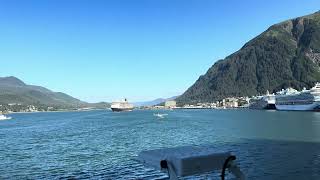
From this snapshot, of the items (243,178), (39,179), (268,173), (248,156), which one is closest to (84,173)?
(39,179)

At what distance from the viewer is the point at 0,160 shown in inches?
1950

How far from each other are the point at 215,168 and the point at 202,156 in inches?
23.7

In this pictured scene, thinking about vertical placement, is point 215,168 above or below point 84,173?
above

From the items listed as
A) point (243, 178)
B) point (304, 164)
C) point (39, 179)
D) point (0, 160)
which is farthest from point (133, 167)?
point (243, 178)

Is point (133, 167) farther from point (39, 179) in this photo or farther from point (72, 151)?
point (72, 151)

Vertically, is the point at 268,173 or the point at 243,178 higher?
the point at 243,178

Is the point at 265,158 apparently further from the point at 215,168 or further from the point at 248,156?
the point at 215,168

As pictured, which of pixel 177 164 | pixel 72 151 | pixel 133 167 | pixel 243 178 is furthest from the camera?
pixel 72 151

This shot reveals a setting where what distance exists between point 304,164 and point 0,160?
33.0m

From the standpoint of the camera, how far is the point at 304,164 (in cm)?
3891

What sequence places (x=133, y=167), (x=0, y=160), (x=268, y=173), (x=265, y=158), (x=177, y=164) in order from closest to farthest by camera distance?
(x=177, y=164)
(x=268, y=173)
(x=133, y=167)
(x=265, y=158)
(x=0, y=160)

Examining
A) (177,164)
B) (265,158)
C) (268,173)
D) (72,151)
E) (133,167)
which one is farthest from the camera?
(72,151)

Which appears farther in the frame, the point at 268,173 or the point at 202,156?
the point at 268,173

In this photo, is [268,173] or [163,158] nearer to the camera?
[163,158]
